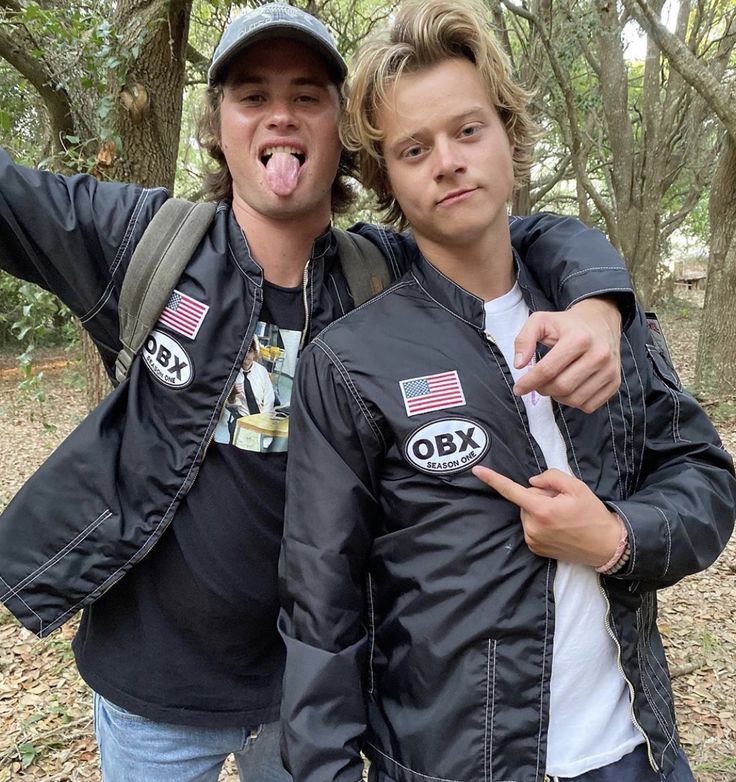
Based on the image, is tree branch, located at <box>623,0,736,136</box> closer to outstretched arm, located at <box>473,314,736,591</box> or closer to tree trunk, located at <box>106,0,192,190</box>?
tree trunk, located at <box>106,0,192,190</box>

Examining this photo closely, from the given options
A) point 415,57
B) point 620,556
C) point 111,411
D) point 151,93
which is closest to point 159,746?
point 111,411

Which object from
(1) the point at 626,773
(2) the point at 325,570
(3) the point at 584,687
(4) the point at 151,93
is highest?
(4) the point at 151,93

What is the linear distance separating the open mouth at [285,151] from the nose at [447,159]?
1.12ft

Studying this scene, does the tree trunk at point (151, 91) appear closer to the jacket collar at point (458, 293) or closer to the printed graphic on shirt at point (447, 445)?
the jacket collar at point (458, 293)

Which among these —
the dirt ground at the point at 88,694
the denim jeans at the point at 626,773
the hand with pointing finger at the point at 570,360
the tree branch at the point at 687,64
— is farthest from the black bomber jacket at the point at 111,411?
the tree branch at the point at 687,64

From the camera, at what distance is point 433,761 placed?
1342 millimetres

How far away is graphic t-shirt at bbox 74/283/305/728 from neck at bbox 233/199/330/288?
2.2 inches

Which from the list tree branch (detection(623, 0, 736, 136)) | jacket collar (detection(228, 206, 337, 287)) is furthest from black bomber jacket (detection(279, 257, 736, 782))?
tree branch (detection(623, 0, 736, 136))

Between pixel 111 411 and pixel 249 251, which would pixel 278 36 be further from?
pixel 111 411

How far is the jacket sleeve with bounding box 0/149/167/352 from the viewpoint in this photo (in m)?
1.48

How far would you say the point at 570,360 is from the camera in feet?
4.13

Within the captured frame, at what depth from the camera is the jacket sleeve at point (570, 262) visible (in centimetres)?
148

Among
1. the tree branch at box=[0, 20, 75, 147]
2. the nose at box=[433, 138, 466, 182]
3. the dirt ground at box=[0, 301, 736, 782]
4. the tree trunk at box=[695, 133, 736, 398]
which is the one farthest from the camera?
the tree trunk at box=[695, 133, 736, 398]

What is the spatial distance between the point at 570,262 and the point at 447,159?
1.24 feet
